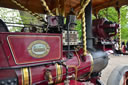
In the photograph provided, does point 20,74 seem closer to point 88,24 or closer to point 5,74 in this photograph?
point 5,74

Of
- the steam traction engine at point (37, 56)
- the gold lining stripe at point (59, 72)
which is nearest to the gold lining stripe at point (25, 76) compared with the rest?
the steam traction engine at point (37, 56)

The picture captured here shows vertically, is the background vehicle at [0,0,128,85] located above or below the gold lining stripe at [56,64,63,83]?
above

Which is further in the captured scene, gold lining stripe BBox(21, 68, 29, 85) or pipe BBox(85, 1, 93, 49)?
pipe BBox(85, 1, 93, 49)

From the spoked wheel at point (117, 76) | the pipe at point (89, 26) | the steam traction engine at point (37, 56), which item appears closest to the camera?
the steam traction engine at point (37, 56)

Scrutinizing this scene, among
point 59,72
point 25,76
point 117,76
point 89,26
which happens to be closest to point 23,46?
point 25,76

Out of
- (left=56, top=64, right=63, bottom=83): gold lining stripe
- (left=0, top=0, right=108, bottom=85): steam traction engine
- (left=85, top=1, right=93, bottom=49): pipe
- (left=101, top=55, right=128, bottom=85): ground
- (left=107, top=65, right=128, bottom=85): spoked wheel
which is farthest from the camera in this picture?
(left=101, top=55, right=128, bottom=85): ground

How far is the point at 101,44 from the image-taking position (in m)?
2.50

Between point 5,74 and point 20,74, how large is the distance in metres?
0.14

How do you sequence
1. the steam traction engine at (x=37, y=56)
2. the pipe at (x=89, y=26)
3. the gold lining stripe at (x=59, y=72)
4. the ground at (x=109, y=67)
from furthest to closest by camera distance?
the ground at (x=109, y=67), the pipe at (x=89, y=26), the gold lining stripe at (x=59, y=72), the steam traction engine at (x=37, y=56)

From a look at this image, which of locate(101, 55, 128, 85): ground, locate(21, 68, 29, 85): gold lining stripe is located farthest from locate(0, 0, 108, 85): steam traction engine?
locate(101, 55, 128, 85): ground

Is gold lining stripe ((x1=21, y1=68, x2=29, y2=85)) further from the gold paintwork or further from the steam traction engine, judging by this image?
the gold paintwork

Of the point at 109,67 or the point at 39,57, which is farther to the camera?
the point at 109,67

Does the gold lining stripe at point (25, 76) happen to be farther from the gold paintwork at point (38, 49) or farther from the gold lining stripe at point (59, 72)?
the gold lining stripe at point (59, 72)

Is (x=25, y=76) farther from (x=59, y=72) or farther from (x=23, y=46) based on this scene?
(x=59, y=72)
